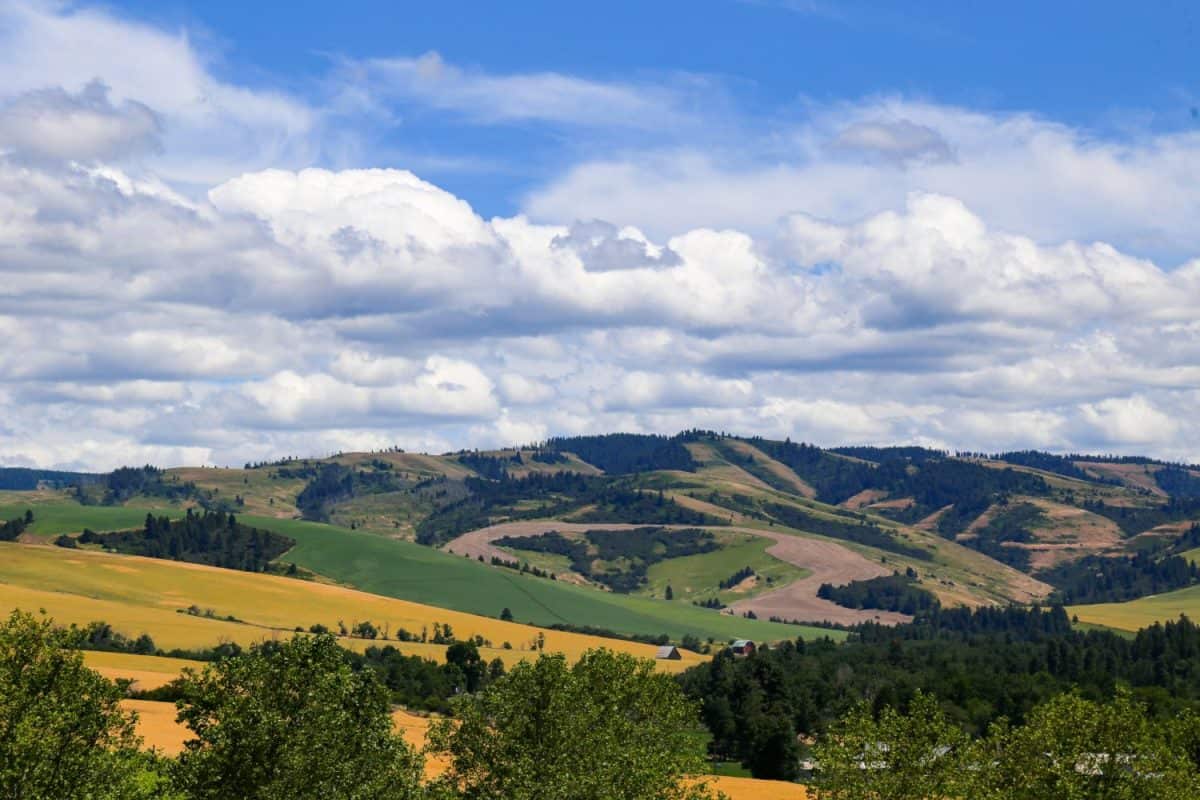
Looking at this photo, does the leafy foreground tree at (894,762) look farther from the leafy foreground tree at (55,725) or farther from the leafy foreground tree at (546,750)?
the leafy foreground tree at (55,725)

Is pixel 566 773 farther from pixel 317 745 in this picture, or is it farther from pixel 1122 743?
pixel 1122 743

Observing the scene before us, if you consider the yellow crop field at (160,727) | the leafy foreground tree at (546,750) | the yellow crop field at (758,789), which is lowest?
the yellow crop field at (758,789)

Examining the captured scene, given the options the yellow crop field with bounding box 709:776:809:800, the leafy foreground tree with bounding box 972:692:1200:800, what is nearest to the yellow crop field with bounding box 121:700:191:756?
the yellow crop field with bounding box 709:776:809:800

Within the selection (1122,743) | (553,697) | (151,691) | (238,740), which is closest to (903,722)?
(1122,743)

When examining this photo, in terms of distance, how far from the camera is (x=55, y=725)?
66438mm

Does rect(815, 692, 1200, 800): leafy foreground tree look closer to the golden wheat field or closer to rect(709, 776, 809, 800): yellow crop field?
the golden wheat field

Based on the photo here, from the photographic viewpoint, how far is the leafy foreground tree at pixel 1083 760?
8625cm

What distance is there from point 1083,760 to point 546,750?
120 ft

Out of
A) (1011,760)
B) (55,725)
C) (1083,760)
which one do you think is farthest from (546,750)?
(1083,760)

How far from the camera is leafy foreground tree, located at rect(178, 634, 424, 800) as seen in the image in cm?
6844

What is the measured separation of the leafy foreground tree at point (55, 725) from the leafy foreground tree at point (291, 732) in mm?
3832

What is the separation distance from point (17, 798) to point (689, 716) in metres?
62.4

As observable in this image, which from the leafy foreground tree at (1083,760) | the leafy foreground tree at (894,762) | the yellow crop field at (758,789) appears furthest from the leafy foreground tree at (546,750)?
the yellow crop field at (758,789)

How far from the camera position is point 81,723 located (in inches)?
2771
